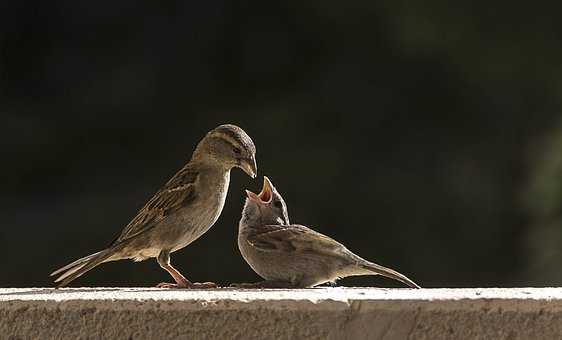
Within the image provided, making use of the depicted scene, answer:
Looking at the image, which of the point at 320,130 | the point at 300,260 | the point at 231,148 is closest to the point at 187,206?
the point at 231,148

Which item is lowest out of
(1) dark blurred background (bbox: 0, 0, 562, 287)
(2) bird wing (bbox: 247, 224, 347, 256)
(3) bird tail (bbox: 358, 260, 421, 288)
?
(1) dark blurred background (bbox: 0, 0, 562, 287)

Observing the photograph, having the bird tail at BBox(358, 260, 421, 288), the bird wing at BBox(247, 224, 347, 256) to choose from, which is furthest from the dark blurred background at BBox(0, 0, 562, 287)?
the bird tail at BBox(358, 260, 421, 288)

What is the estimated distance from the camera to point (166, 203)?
4.21 meters

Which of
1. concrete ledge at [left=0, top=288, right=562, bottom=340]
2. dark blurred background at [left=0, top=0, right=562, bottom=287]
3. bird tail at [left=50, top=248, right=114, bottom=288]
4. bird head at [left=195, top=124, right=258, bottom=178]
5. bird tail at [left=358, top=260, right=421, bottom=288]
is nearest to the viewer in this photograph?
concrete ledge at [left=0, top=288, right=562, bottom=340]

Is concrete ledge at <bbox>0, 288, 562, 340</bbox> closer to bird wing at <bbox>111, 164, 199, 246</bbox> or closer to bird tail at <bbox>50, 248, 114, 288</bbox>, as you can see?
bird tail at <bbox>50, 248, 114, 288</bbox>

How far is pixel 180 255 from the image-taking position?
27.1 ft

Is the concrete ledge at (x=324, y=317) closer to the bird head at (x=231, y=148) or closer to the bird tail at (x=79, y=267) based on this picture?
the bird tail at (x=79, y=267)

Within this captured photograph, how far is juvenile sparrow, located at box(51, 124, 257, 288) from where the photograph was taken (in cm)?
416

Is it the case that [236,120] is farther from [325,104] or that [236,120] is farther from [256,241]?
[256,241]

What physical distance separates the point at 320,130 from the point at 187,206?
185 inches

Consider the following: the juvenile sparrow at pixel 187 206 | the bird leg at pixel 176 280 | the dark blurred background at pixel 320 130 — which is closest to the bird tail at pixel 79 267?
the juvenile sparrow at pixel 187 206

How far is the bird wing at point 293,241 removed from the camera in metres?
3.88

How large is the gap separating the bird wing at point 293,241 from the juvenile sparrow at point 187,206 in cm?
22

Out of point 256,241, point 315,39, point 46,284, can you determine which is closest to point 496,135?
point 315,39
